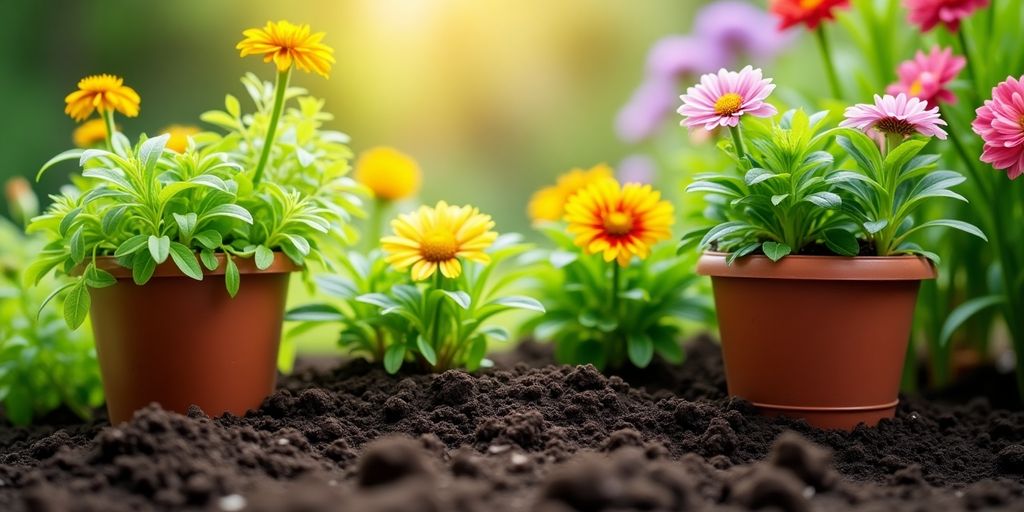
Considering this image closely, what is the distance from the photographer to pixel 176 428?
1316mm

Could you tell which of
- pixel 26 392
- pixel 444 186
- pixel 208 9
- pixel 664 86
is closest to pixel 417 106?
pixel 444 186

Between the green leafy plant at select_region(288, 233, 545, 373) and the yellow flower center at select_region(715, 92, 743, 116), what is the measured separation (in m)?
0.51

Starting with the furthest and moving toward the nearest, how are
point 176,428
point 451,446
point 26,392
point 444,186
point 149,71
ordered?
1. point 444,186
2. point 149,71
3. point 26,392
4. point 451,446
5. point 176,428

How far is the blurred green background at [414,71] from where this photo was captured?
4965 mm

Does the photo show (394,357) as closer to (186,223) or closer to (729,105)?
(186,223)

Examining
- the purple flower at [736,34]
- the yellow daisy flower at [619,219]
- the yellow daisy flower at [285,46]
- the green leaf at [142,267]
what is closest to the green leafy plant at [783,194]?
the yellow daisy flower at [619,219]

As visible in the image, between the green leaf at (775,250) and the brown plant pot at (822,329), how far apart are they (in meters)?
0.02

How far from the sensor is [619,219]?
1.81 metres

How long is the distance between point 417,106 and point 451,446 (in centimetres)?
454

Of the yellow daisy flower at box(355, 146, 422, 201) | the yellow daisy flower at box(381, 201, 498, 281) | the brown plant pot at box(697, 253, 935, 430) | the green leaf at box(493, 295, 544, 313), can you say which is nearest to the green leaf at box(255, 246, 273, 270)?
the yellow daisy flower at box(381, 201, 498, 281)

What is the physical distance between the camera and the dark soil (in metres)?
1.11

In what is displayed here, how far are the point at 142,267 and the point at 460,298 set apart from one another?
0.58 meters

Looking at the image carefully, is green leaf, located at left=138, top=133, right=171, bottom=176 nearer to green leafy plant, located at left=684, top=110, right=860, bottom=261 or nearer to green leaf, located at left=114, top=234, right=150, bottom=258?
green leaf, located at left=114, top=234, right=150, bottom=258

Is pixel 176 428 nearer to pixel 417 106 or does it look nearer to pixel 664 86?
pixel 664 86
